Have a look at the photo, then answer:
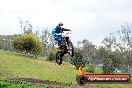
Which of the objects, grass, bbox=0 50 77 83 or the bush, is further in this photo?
the bush

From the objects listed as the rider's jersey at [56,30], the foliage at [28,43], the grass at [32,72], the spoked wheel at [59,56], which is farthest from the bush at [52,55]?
the rider's jersey at [56,30]

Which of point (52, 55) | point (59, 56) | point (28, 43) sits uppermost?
point (59, 56)

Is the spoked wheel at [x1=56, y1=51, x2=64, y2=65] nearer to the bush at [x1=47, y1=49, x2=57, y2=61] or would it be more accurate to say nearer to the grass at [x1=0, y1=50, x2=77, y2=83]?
the grass at [x1=0, y1=50, x2=77, y2=83]

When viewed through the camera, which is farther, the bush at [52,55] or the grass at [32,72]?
the bush at [52,55]

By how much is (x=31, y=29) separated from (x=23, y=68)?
2685 inches

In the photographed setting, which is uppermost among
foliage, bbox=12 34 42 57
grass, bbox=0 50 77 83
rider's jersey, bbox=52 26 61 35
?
rider's jersey, bbox=52 26 61 35

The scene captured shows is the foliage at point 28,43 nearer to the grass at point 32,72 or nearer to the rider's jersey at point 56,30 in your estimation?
the grass at point 32,72

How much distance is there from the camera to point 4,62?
5753cm

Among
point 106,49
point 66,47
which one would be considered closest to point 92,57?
point 106,49

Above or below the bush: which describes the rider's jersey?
above

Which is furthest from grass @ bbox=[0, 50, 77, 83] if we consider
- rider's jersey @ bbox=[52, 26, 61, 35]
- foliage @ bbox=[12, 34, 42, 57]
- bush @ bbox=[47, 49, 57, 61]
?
rider's jersey @ bbox=[52, 26, 61, 35]

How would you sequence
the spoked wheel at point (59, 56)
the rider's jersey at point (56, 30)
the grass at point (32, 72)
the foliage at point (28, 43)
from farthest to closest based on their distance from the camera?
the foliage at point (28, 43) < the grass at point (32, 72) < the spoked wheel at point (59, 56) < the rider's jersey at point (56, 30)

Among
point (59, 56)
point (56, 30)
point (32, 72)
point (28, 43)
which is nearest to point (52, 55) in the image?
point (28, 43)

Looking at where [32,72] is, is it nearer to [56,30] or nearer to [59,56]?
[59,56]
